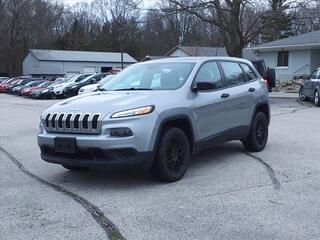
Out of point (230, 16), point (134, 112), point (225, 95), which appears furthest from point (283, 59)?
point (134, 112)

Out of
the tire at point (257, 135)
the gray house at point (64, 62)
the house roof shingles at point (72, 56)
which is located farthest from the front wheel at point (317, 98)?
the house roof shingles at point (72, 56)

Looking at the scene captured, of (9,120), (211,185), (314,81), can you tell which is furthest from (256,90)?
(314,81)

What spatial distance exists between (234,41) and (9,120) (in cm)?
1993

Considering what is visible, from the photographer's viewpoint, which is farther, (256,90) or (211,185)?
(256,90)

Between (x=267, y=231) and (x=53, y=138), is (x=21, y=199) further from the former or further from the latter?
(x=267, y=231)

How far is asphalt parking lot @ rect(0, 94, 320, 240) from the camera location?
5145 millimetres

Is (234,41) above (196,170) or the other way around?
above

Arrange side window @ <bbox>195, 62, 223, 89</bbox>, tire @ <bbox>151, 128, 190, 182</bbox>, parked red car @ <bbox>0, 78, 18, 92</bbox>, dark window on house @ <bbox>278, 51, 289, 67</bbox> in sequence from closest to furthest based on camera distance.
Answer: tire @ <bbox>151, 128, 190, 182</bbox>, side window @ <bbox>195, 62, 223, 89</bbox>, dark window on house @ <bbox>278, 51, 289, 67</bbox>, parked red car @ <bbox>0, 78, 18, 92</bbox>

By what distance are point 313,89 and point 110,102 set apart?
15634 millimetres

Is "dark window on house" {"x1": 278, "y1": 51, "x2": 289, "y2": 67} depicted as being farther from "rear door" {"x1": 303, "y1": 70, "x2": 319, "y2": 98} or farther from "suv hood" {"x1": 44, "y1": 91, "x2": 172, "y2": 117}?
"suv hood" {"x1": 44, "y1": 91, "x2": 172, "y2": 117}

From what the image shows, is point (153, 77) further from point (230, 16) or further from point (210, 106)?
point (230, 16)

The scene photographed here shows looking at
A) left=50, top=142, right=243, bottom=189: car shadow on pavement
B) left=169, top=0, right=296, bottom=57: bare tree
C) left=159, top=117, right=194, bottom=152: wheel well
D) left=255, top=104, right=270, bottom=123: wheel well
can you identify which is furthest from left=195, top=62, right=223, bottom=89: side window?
left=169, top=0, right=296, bottom=57: bare tree

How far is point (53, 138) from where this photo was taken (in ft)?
22.7

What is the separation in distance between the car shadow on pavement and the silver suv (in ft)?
0.81
